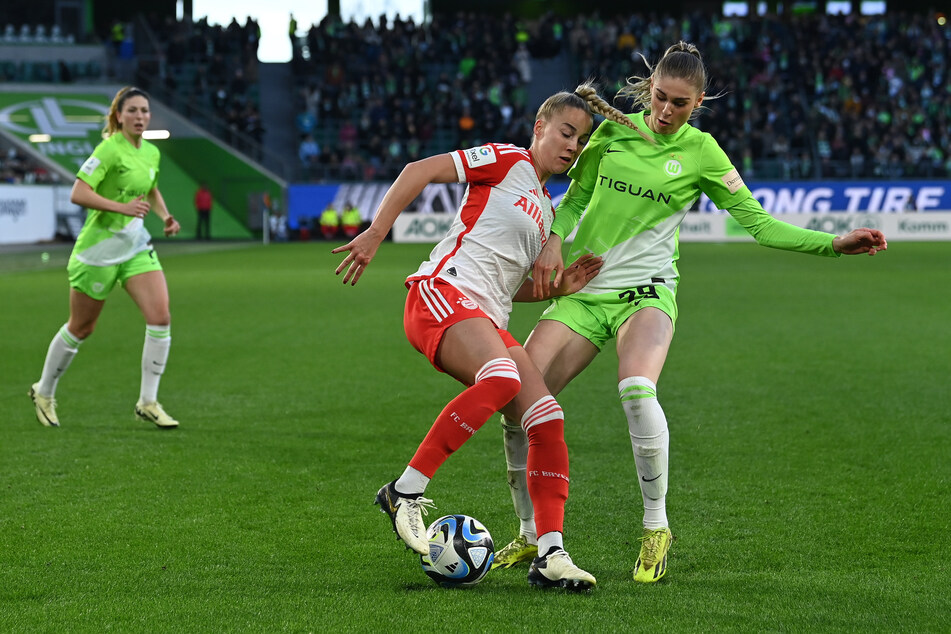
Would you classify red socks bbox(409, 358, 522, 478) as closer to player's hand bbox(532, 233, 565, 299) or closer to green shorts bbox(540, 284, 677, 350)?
player's hand bbox(532, 233, 565, 299)

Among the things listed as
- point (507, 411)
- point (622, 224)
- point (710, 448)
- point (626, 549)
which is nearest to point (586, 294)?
point (622, 224)

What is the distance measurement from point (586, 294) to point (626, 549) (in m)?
1.08

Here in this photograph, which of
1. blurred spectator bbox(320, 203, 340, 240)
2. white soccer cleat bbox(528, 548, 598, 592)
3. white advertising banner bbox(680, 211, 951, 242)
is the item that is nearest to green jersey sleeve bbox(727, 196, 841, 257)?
white soccer cleat bbox(528, 548, 598, 592)

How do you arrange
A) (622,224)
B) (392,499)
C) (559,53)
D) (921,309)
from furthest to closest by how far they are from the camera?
(559,53) < (921,309) < (622,224) < (392,499)

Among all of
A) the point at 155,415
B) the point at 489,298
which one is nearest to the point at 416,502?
the point at 489,298

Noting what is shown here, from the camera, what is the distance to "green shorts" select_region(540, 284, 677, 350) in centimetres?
446

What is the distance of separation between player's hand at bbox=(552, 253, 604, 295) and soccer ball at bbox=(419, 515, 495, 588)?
43.7 inches

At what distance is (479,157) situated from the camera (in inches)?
164

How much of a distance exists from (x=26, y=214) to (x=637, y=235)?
28.3 metres

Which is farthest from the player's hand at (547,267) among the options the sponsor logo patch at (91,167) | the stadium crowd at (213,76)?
the stadium crowd at (213,76)

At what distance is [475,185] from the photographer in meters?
4.25

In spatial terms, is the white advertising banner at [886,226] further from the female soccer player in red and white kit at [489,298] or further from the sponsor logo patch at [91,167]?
the female soccer player in red and white kit at [489,298]

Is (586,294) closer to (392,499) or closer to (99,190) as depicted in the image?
(392,499)

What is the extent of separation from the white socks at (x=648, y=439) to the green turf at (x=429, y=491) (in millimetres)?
245
